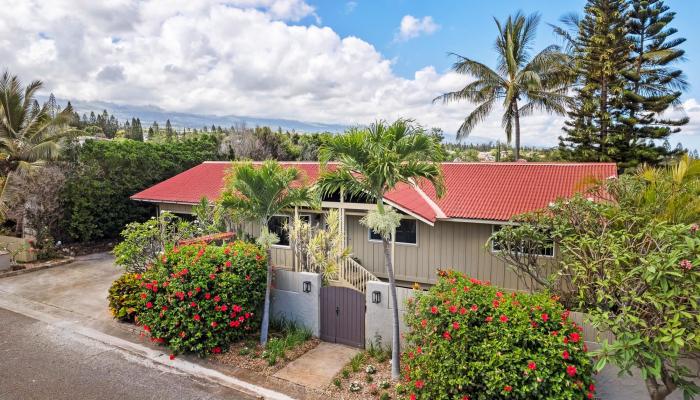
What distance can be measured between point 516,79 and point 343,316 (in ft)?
63.4

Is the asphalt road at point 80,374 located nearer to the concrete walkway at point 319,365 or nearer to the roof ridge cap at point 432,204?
the concrete walkway at point 319,365

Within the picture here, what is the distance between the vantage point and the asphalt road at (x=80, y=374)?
6836 millimetres

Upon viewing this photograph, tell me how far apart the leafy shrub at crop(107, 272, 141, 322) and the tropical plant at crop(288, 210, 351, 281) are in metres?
3.80

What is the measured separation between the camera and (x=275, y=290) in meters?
9.14

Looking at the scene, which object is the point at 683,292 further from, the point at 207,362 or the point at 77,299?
the point at 77,299

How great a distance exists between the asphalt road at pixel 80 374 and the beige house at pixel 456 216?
15.1ft

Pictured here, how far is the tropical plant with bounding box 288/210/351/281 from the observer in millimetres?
9945

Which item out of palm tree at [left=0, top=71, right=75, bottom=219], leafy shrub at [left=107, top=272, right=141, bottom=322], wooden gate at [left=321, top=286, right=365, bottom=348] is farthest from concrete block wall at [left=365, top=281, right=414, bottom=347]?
palm tree at [left=0, top=71, right=75, bottom=219]

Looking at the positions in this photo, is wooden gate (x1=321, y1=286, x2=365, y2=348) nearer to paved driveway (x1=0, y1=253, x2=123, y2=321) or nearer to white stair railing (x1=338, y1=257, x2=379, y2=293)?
white stair railing (x1=338, y1=257, x2=379, y2=293)

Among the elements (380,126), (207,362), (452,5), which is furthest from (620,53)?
(207,362)

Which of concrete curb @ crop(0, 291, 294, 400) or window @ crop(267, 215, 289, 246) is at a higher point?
window @ crop(267, 215, 289, 246)

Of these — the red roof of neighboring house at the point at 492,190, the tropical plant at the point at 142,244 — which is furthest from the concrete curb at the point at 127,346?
the red roof of neighboring house at the point at 492,190

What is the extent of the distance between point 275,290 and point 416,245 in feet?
17.1

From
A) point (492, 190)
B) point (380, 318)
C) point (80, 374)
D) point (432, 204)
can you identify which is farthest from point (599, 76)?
point (80, 374)
